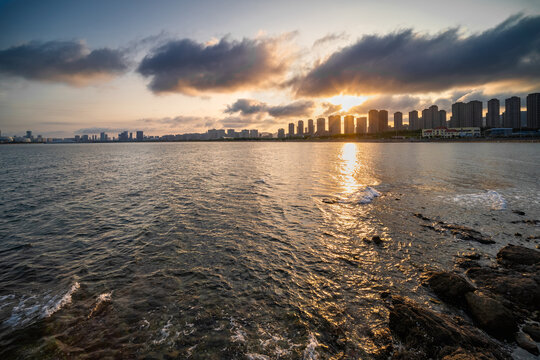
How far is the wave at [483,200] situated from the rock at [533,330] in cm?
1737

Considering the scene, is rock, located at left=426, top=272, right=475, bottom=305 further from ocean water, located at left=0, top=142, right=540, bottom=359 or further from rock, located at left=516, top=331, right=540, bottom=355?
rock, located at left=516, top=331, right=540, bottom=355

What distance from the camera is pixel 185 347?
6965 mm

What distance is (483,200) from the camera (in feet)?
75.6

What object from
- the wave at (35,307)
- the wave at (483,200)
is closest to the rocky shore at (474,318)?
the wave at (35,307)

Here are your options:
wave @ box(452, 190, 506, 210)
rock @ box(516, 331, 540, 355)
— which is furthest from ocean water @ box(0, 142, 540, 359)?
rock @ box(516, 331, 540, 355)

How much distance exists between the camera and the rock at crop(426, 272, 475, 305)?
8.77 m

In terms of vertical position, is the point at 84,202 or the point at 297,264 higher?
the point at 84,202

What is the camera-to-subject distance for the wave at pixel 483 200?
21291 mm

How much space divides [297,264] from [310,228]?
512cm

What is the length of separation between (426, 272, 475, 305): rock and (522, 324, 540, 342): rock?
1.57 meters


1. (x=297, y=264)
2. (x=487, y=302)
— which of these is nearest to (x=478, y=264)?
(x=487, y=302)

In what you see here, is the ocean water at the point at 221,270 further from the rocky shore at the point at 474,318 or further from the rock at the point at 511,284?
the rock at the point at 511,284

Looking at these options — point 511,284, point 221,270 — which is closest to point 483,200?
point 511,284

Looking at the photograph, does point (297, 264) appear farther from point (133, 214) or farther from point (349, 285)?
point (133, 214)
